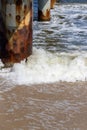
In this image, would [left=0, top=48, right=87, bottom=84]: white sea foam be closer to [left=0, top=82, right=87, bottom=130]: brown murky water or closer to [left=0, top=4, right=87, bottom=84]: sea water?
[left=0, top=4, right=87, bottom=84]: sea water

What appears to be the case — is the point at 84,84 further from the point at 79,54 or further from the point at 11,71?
the point at 79,54

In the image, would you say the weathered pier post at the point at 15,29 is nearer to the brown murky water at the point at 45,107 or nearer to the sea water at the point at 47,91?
the sea water at the point at 47,91

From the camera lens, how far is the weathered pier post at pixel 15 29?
261 inches

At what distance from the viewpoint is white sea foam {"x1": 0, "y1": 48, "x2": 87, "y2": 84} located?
20.4 ft

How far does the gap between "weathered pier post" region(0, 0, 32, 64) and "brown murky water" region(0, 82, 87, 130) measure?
48.1 inches

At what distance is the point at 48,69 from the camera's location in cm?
674

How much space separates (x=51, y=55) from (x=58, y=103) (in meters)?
2.81

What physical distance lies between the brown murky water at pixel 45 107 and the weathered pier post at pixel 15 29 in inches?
48.1

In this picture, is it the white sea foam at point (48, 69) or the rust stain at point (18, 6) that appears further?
the rust stain at point (18, 6)

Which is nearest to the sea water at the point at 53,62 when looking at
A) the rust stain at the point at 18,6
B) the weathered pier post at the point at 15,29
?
the weathered pier post at the point at 15,29

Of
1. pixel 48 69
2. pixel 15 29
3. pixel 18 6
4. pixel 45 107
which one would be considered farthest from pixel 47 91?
pixel 18 6

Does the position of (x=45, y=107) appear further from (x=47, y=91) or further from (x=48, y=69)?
(x=48, y=69)

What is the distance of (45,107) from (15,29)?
2.19 m

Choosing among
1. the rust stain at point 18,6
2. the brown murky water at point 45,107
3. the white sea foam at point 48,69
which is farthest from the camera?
the rust stain at point 18,6
